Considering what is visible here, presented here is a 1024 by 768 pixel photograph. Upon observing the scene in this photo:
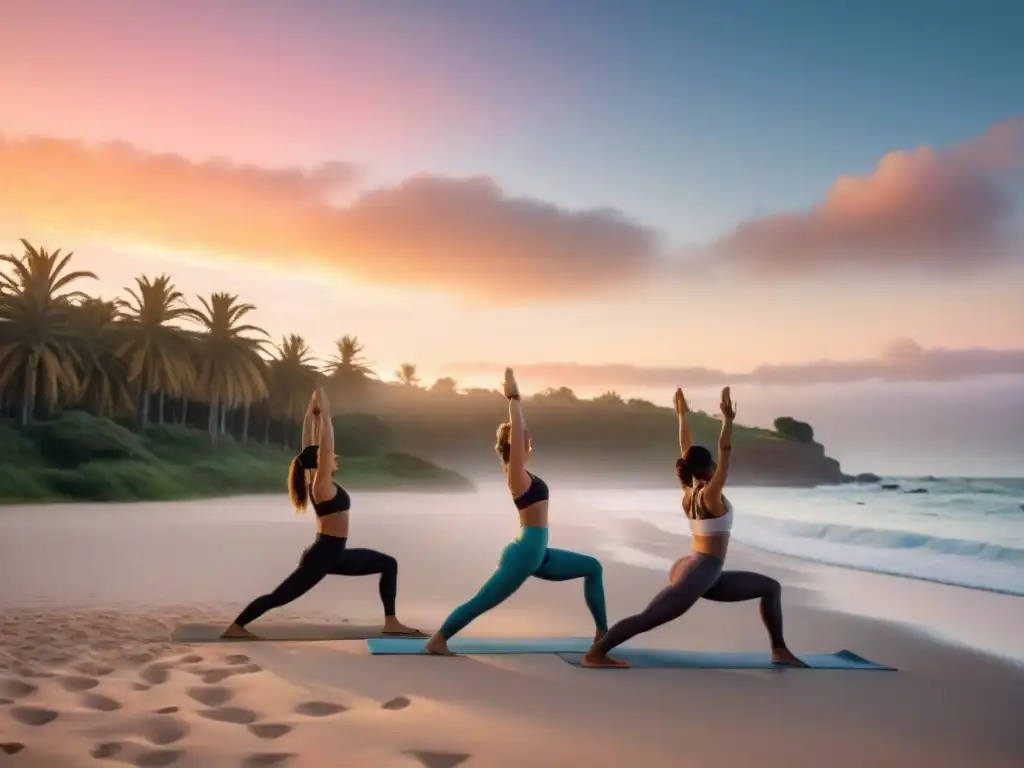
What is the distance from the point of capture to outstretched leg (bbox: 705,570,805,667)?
6914 millimetres

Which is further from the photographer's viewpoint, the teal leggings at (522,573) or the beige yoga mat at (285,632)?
the beige yoga mat at (285,632)

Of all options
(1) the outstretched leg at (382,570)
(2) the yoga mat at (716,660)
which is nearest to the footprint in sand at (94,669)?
(1) the outstretched leg at (382,570)

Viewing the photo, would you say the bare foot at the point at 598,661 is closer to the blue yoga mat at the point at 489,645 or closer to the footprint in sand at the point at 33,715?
the blue yoga mat at the point at 489,645

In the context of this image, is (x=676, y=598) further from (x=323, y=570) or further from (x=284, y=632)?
(x=284, y=632)

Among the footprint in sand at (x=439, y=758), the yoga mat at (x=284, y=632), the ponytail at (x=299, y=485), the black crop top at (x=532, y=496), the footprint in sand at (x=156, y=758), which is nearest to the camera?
the footprint in sand at (x=156, y=758)

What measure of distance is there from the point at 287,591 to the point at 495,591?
1744mm

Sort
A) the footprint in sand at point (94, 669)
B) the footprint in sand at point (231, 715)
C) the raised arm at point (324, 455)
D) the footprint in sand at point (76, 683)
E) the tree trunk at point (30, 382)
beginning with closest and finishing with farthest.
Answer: the footprint in sand at point (231, 715)
the footprint in sand at point (76, 683)
the footprint in sand at point (94, 669)
the raised arm at point (324, 455)
the tree trunk at point (30, 382)

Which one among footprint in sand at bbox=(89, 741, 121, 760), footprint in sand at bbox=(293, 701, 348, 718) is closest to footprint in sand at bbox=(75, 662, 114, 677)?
footprint in sand at bbox=(293, 701, 348, 718)

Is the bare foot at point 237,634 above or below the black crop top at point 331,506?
below

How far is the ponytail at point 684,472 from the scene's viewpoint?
6816 millimetres

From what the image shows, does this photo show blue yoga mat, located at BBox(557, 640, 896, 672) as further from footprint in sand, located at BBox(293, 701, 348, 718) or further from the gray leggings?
footprint in sand, located at BBox(293, 701, 348, 718)

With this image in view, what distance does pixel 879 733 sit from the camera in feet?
17.5

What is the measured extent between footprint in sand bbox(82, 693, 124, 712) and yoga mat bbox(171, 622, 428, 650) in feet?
6.22

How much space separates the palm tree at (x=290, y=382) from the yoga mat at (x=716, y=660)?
51133mm
